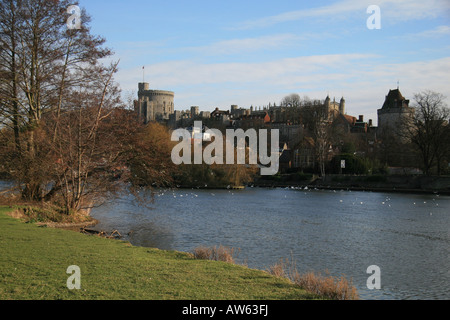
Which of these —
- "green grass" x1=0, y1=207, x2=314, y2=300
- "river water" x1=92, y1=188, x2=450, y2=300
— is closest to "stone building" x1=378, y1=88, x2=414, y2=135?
"river water" x1=92, y1=188, x2=450, y2=300

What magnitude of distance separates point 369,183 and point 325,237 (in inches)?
1892

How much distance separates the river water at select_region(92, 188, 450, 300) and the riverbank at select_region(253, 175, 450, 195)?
25495 millimetres

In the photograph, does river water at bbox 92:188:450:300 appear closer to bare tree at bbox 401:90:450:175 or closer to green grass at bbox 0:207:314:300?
green grass at bbox 0:207:314:300

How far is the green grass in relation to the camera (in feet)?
24.8

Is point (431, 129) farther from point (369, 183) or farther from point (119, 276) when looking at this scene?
point (119, 276)

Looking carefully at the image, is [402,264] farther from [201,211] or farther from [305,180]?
[305,180]

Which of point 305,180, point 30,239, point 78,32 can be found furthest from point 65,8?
point 305,180

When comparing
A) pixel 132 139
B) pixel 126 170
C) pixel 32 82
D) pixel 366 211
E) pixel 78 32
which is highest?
pixel 78 32

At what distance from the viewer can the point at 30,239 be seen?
12.7m

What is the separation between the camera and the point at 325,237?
22141 millimetres

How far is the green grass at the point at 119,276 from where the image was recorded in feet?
24.8

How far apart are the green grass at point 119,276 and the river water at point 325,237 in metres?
3.93
